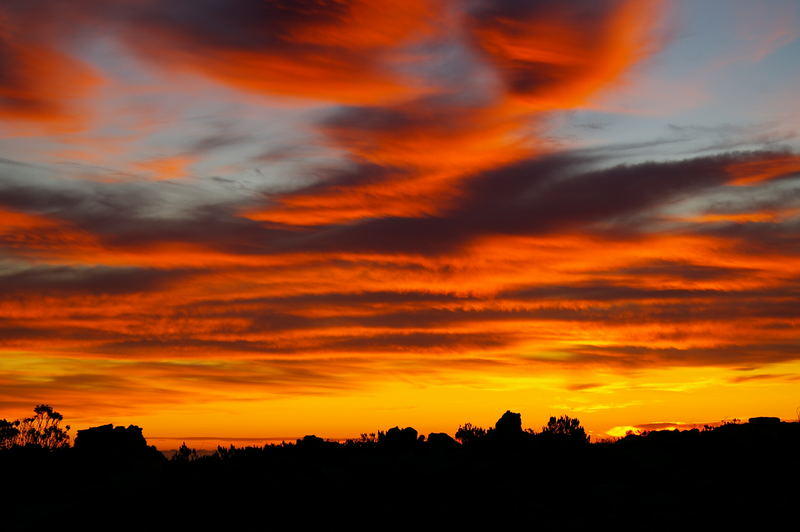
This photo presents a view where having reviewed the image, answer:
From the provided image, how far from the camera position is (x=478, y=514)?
19938mm

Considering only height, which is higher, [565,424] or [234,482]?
[565,424]

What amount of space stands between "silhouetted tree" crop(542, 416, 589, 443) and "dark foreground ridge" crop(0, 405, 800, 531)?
241mm

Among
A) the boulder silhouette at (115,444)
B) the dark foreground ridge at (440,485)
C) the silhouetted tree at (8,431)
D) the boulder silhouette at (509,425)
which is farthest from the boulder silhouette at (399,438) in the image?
the silhouetted tree at (8,431)

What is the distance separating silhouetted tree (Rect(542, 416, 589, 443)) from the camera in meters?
27.6

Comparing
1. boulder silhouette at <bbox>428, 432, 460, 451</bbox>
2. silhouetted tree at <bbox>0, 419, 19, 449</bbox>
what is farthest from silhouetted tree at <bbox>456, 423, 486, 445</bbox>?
silhouetted tree at <bbox>0, 419, 19, 449</bbox>

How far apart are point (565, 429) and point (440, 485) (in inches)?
380

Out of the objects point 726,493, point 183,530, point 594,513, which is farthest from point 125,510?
point 726,493

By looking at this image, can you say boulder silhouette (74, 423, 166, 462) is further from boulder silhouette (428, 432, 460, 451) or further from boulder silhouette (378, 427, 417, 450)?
boulder silhouette (428, 432, 460, 451)

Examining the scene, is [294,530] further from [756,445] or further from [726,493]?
[756,445]

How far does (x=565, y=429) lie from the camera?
30.0 metres

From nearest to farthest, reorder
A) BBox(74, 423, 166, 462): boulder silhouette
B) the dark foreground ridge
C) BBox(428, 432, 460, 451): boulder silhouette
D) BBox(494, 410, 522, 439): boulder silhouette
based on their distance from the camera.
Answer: the dark foreground ridge → BBox(428, 432, 460, 451): boulder silhouette → BBox(494, 410, 522, 439): boulder silhouette → BBox(74, 423, 166, 462): boulder silhouette

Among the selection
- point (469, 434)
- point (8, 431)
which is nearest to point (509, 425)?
point (469, 434)

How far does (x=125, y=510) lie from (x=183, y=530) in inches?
Result: 96.1

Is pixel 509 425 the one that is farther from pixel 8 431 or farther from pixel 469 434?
pixel 8 431
